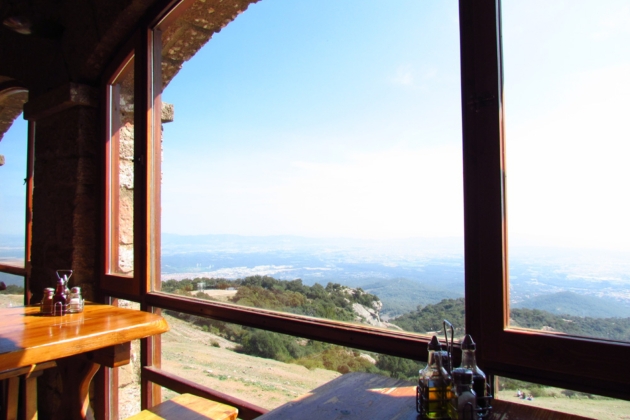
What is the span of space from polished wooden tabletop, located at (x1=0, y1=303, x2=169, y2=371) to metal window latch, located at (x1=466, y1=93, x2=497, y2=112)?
5.24 feet

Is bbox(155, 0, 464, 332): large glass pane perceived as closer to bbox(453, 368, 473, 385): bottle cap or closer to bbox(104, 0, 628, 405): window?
bbox(104, 0, 628, 405): window

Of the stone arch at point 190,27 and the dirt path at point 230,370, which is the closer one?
the dirt path at point 230,370

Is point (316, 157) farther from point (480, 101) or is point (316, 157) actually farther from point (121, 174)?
point (121, 174)

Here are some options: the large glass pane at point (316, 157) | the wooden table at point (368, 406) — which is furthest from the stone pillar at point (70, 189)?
the wooden table at point (368, 406)

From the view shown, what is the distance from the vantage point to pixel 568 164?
1195 mm

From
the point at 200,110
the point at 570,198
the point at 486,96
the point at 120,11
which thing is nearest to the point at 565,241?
the point at 570,198

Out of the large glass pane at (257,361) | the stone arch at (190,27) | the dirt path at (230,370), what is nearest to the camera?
the large glass pane at (257,361)

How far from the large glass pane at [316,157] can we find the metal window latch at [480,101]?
0.07 meters

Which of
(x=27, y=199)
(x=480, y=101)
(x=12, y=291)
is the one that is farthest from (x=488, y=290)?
(x=12, y=291)

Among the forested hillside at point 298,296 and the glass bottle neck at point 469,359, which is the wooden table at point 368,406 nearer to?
the glass bottle neck at point 469,359

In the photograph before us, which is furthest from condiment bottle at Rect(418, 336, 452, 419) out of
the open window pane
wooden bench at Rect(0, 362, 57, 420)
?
wooden bench at Rect(0, 362, 57, 420)

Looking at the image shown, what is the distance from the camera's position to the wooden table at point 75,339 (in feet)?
4.85

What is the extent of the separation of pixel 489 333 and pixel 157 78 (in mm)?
2217

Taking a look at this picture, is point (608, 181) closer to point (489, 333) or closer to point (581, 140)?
point (581, 140)
